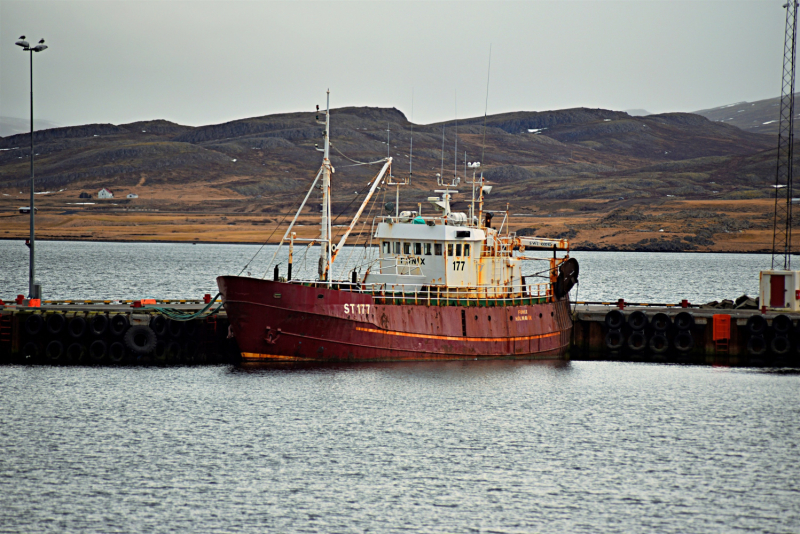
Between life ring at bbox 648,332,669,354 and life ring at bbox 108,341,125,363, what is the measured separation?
2565cm

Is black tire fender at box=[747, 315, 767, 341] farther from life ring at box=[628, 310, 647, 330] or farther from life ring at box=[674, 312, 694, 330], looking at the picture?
life ring at box=[628, 310, 647, 330]

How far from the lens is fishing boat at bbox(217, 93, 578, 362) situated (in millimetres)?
39906

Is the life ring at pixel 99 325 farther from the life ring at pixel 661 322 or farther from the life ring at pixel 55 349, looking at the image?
the life ring at pixel 661 322

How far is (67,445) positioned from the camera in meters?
Result: 29.5

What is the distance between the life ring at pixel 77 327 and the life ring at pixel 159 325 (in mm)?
2951

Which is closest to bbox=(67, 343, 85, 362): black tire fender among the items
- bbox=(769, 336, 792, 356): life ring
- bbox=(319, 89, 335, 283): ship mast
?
bbox=(319, 89, 335, 283): ship mast

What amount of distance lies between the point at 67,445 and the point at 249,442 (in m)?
5.57

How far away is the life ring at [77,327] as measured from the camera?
137 ft

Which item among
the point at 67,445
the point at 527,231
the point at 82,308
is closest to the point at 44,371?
the point at 82,308

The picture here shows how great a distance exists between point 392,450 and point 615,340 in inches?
858

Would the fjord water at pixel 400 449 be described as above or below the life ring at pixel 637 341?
below

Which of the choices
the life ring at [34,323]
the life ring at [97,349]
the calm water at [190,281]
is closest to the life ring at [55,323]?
the life ring at [34,323]

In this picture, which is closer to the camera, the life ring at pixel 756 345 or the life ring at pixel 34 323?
the life ring at pixel 34 323

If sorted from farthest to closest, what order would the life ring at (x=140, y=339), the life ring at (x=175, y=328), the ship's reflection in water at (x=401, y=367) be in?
1. the life ring at (x=175, y=328)
2. the life ring at (x=140, y=339)
3. the ship's reflection in water at (x=401, y=367)
